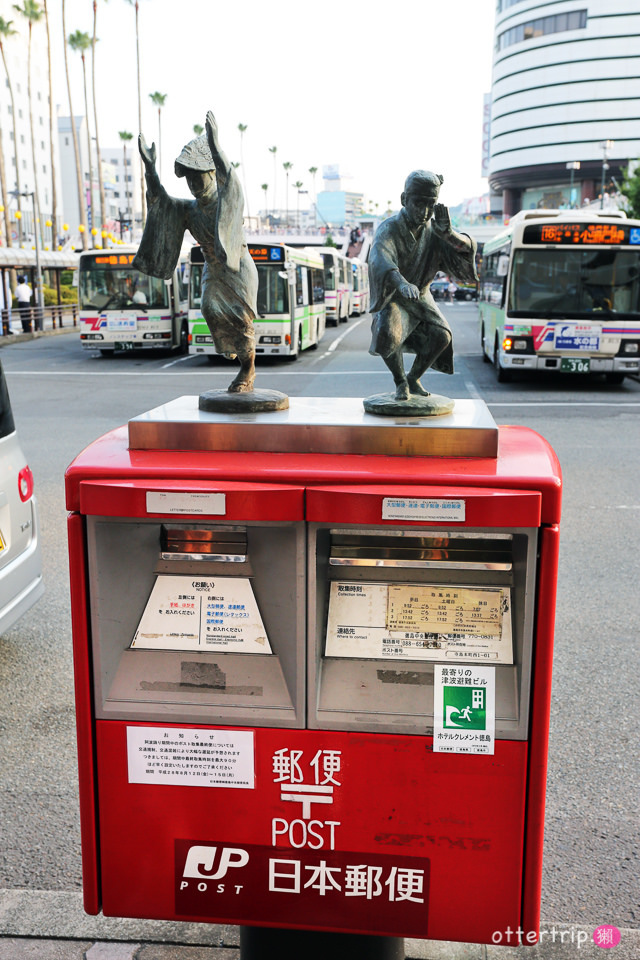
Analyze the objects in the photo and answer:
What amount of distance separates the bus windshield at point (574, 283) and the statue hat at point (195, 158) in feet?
43.5

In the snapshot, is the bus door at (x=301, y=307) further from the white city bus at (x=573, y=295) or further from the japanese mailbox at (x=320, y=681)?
the japanese mailbox at (x=320, y=681)

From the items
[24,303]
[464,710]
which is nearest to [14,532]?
[464,710]

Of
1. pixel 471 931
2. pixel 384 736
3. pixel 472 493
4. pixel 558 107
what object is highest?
pixel 558 107

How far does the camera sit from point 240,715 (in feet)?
7.38

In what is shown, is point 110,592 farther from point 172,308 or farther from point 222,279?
point 172,308

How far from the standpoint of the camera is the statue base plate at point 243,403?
2680 millimetres

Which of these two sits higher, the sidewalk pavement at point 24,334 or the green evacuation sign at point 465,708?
the green evacuation sign at point 465,708

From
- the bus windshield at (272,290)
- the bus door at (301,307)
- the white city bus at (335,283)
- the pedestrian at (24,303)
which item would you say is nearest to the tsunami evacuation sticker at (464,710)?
the bus windshield at (272,290)

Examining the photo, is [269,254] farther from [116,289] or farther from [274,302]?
[116,289]

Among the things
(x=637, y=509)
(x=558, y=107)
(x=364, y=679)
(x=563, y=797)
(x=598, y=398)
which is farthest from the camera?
(x=558, y=107)

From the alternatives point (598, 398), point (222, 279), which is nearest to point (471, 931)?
point (222, 279)

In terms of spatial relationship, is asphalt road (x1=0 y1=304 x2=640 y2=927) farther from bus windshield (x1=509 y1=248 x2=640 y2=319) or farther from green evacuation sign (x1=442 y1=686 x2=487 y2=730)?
bus windshield (x1=509 y1=248 x2=640 y2=319)

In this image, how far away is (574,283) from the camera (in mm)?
15047

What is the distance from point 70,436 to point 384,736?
31.9 feet
